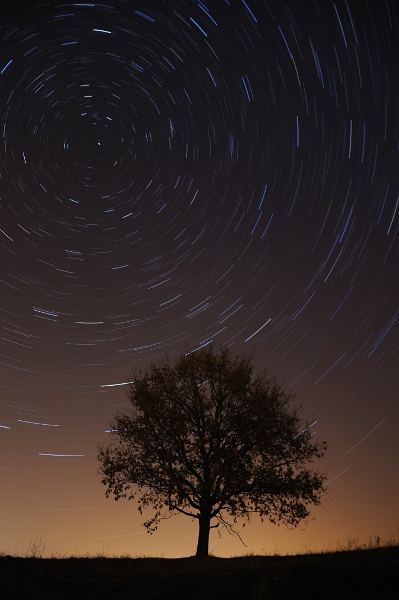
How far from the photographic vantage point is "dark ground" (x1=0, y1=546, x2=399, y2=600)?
16906 mm

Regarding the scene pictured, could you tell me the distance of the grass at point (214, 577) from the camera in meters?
17.0

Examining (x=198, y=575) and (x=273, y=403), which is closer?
(x=198, y=575)

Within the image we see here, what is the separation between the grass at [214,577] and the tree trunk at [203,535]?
29.1 inches

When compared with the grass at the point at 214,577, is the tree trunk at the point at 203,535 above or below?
above

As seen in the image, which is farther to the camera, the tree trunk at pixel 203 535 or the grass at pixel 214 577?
the tree trunk at pixel 203 535

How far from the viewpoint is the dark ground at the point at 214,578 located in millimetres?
16906

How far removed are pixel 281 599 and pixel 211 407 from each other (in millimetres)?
9984

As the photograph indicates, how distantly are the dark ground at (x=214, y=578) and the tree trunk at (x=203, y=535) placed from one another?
92 cm

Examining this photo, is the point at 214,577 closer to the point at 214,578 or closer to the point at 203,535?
the point at 214,578

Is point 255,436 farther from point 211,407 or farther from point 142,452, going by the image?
point 142,452

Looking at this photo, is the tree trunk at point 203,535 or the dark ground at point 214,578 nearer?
the dark ground at point 214,578

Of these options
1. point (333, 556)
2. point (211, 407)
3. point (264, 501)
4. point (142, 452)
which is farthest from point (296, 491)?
point (142, 452)

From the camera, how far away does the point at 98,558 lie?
2255 centimetres

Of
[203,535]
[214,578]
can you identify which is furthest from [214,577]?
[203,535]
